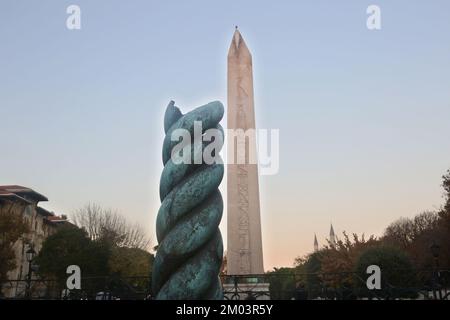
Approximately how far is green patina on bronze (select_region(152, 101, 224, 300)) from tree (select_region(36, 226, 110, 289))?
116 ft

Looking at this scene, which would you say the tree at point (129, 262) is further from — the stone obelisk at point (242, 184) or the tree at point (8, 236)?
the stone obelisk at point (242, 184)

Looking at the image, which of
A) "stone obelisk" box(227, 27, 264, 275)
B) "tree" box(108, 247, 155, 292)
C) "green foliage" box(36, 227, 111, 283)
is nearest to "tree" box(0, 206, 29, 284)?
"green foliage" box(36, 227, 111, 283)

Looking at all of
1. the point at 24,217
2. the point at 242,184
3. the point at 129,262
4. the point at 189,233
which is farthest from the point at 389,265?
the point at 24,217

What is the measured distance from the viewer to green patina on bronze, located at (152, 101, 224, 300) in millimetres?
5961

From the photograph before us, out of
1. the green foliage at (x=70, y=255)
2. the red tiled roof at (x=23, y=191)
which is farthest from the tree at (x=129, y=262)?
the red tiled roof at (x=23, y=191)

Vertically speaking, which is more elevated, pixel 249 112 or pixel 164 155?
pixel 249 112

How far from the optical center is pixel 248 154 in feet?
64.2

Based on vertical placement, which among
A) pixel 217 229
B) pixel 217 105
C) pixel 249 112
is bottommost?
pixel 217 229

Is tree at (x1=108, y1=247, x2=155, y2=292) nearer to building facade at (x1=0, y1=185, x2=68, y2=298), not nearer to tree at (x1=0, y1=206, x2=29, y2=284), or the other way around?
building facade at (x1=0, y1=185, x2=68, y2=298)

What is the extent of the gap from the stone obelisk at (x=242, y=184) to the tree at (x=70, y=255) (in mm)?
23939

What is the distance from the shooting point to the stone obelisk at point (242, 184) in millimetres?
18516

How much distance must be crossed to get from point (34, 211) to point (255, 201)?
145 ft
